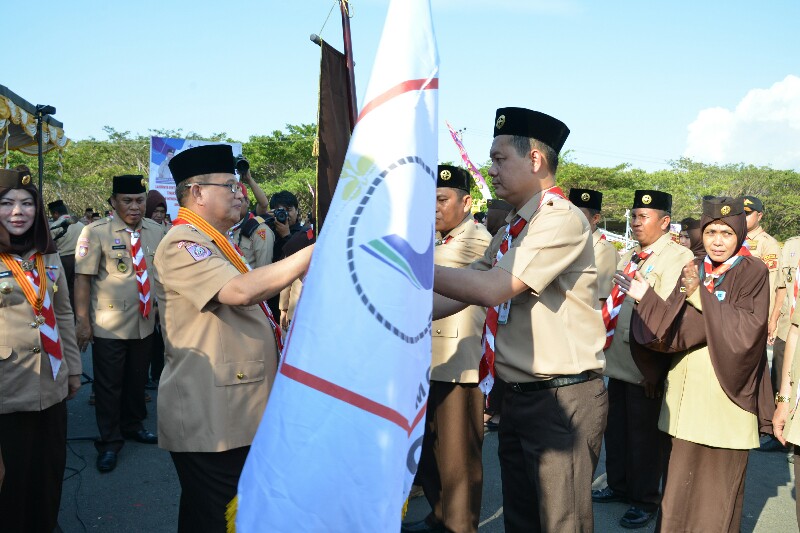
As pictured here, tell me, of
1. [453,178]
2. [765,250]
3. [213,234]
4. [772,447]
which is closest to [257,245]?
[453,178]

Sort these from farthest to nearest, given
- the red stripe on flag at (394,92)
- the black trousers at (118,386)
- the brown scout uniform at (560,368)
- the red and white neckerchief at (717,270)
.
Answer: the black trousers at (118,386) < the red and white neckerchief at (717,270) < the brown scout uniform at (560,368) < the red stripe on flag at (394,92)

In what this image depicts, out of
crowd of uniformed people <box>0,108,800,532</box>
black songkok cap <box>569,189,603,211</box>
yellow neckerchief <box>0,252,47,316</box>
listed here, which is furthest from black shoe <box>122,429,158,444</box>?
black songkok cap <box>569,189,603,211</box>

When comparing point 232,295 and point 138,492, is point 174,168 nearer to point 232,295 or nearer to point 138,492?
point 232,295

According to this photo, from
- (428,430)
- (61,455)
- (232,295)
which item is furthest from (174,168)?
(428,430)

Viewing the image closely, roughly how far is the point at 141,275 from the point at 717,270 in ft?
15.4

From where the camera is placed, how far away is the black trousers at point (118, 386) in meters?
5.59

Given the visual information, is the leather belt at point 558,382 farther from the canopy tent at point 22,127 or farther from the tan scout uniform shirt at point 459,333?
the canopy tent at point 22,127

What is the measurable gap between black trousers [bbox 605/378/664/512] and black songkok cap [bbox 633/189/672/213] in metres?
1.41

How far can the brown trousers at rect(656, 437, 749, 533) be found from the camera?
3.60 meters

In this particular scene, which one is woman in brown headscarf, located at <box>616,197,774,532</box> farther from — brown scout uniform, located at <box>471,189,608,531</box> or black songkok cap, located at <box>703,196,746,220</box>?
brown scout uniform, located at <box>471,189,608,531</box>

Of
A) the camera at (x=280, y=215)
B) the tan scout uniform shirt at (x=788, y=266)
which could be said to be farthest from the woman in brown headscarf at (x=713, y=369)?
the camera at (x=280, y=215)

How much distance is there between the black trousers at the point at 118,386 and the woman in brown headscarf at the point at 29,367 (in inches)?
69.8

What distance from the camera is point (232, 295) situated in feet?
8.79

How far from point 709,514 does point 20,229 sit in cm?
412
